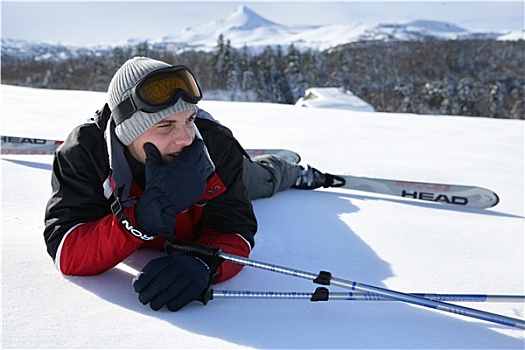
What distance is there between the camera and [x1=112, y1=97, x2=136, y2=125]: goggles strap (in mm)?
1457

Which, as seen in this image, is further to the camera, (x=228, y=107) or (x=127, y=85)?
(x=228, y=107)

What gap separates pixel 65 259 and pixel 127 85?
1.98ft

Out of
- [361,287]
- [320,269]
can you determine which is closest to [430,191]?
[320,269]

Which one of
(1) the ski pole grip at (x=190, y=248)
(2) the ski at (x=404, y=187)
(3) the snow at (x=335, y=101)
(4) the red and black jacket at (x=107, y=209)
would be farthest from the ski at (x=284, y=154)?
(3) the snow at (x=335, y=101)

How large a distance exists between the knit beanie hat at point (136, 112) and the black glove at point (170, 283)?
44cm

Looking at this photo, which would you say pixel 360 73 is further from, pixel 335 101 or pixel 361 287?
pixel 361 287

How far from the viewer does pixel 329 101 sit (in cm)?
2497

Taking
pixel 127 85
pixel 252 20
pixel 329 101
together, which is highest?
pixel 252 20

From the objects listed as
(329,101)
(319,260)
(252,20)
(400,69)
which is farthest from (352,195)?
(252,20)

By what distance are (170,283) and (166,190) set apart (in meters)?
0.28

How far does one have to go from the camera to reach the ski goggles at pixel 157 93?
1.44m

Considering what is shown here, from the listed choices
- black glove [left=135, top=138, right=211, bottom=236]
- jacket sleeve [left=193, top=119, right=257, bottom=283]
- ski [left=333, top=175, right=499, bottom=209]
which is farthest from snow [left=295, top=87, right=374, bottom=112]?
black glove [left=135, top=138, right=211, bottom=236]

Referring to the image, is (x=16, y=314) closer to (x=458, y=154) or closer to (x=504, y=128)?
(x=458, y=154)

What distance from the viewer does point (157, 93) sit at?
145 cm
